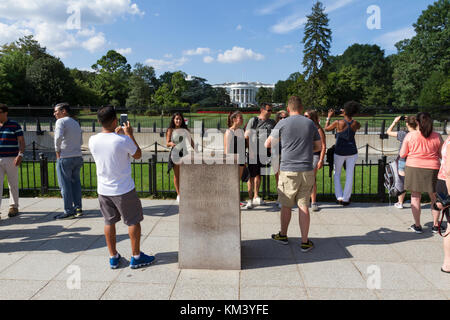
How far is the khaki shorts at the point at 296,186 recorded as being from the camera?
4418 millimetres

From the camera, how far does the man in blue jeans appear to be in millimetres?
5738

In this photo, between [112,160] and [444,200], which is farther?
[444,200]

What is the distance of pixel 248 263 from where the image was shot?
13.8 feet

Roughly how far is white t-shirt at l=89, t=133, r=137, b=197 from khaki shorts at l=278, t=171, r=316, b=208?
6.38 ft

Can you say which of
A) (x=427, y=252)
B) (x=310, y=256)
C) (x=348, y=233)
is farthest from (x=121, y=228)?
(x=427, y=252)

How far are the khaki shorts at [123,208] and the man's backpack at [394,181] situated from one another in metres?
4.75

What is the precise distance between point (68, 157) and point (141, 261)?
2.78 metres

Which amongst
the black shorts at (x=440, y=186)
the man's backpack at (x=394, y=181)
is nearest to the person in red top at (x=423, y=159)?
the black shorts at (x=440, y=186)

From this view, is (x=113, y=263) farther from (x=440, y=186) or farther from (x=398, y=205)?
(x=398, y=205)

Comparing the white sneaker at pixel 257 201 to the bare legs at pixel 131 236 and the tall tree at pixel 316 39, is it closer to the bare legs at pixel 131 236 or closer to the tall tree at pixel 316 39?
the bare legs at pixel 131 236

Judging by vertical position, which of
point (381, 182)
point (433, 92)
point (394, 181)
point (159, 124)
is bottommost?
point (381, 182)

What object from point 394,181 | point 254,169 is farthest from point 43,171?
point 394,181

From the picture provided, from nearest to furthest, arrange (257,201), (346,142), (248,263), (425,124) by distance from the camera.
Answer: (248,263), (425,124), (346,142), (257,201)
